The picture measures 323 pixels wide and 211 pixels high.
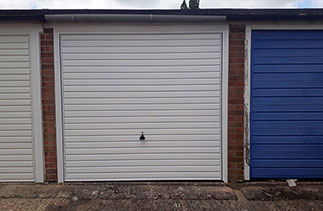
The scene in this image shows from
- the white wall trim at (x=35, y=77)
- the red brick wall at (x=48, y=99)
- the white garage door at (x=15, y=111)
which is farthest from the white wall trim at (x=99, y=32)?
the white garage door at (x=15, y=111)

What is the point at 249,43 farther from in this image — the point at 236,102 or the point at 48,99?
the point at 48,99

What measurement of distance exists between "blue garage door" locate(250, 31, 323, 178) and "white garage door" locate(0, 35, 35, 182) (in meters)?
3.66

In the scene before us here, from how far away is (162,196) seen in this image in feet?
11.2

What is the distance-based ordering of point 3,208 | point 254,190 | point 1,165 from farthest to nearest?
1. point 1,165
2. point 254,190
3. point 3,208

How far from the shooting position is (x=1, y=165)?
385 centimetres

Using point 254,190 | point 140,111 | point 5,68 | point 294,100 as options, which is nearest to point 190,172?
point 254,190

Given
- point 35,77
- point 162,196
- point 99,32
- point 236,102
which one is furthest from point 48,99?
point 236,102

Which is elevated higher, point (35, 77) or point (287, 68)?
point (287, 68)

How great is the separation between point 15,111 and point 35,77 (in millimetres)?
650

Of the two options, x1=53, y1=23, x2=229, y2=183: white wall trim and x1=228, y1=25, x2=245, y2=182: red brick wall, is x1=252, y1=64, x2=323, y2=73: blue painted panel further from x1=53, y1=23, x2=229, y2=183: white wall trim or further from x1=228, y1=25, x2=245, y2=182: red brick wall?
x1=53, y1=23, x2=229, y2=183: white wall trim

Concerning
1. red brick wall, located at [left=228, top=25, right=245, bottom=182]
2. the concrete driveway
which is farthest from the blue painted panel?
the concrete driveway

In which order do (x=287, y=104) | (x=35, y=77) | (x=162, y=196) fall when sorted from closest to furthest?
(x=162, y=196) → (x=35, y=77) → (x=287, y=104)

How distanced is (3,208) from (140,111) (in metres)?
2.27

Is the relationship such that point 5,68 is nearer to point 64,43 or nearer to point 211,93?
point 64,43
